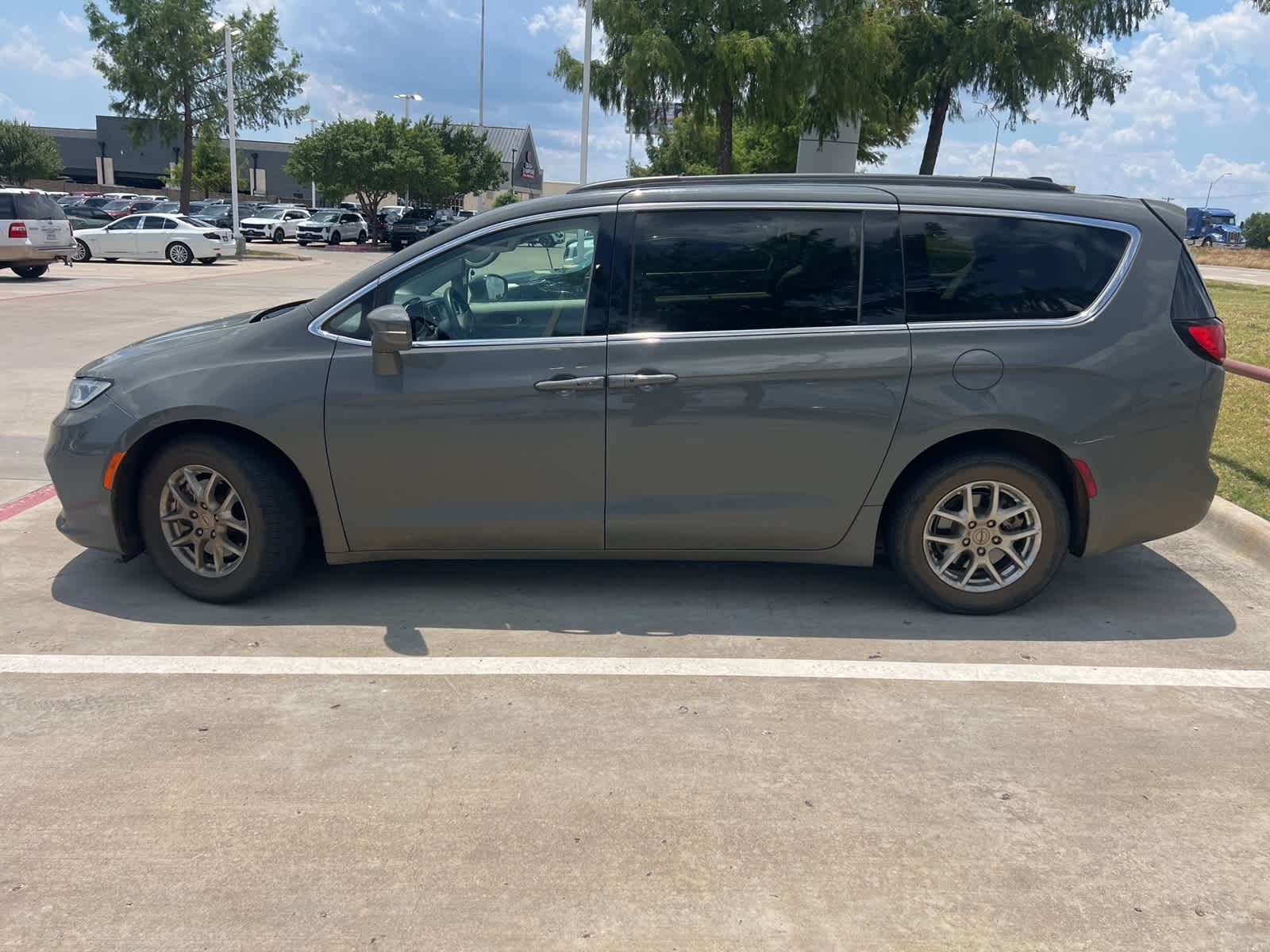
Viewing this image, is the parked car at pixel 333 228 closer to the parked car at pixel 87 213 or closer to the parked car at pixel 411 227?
the parked car at pixel 411 227

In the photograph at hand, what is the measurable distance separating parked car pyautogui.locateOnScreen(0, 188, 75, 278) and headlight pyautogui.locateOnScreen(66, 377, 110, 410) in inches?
759

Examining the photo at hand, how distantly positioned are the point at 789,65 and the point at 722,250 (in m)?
13.2

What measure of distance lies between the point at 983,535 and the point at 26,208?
22.5 metres

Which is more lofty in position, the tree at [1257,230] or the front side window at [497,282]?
the tree at [1257,230]

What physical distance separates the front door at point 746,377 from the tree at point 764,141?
14.4m

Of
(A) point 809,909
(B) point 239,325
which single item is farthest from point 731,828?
(B) point 239,325

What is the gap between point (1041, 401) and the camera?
452 cm

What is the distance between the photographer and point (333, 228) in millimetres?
47344

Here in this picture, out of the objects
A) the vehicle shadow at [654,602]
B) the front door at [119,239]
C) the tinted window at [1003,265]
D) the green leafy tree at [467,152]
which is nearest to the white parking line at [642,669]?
the vehicle shadow at [654,602]

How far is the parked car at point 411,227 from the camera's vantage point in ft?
142

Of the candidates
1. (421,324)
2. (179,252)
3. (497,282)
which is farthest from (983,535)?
(179,252)

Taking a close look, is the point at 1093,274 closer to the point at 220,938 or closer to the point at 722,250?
the point at 722,250

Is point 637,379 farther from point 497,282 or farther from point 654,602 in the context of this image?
point 654,602

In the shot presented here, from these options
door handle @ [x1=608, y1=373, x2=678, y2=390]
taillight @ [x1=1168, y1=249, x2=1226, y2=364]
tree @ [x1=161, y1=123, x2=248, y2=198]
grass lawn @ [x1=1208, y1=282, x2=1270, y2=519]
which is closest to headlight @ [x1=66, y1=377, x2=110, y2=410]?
door handle @ [x1=608, y1=373, x2=678, y2=390]
